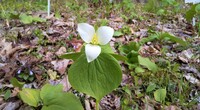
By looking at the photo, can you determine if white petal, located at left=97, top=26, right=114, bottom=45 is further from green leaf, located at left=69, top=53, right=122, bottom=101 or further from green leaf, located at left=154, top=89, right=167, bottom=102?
green leaf, located at left=154, top=89, right=167, bottom=102

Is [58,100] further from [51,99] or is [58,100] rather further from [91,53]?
[91,53]

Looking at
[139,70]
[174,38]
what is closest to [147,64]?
[139,70]

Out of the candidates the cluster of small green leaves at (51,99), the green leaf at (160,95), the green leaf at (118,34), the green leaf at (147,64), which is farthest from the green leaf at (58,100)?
the green leaf at (118,34)

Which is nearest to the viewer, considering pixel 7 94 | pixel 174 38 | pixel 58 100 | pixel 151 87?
pixel 58 100

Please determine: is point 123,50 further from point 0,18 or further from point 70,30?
point 0,18

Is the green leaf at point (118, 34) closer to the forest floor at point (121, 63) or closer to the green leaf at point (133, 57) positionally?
the forest floor at point (121, 63)

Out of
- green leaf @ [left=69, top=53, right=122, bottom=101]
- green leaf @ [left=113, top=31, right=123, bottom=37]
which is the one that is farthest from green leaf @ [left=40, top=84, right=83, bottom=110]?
green leaf @ [left=113, top=31, right=123, bottom=37]
